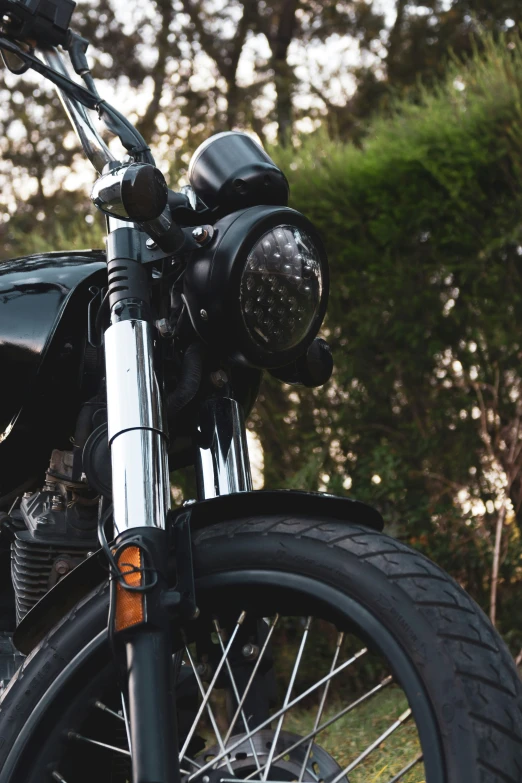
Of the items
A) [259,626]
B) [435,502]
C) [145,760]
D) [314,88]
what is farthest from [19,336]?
[314,88]

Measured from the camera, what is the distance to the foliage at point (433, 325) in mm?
4168

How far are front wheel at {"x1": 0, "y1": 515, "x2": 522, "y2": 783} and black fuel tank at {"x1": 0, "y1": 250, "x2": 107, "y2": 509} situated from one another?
0.49 metres

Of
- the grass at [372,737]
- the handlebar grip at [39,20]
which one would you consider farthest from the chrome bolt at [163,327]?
the grass at [372,737]

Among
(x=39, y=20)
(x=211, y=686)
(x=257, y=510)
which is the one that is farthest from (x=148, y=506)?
(x=39, y=20)

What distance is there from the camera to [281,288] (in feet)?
5.04

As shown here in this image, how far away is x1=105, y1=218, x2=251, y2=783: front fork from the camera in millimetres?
1242

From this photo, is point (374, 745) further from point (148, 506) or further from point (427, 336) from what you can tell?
point (427, 336)

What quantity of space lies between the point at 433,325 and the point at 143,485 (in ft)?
10.2

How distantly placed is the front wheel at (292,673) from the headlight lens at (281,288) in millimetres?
328

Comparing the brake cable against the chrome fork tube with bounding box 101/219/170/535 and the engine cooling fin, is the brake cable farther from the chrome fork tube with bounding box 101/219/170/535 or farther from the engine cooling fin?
the engine cooling fin

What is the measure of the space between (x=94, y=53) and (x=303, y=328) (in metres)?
10.9

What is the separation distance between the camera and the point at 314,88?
10.7 meters

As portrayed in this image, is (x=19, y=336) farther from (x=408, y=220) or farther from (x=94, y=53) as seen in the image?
(x=94, y=53)

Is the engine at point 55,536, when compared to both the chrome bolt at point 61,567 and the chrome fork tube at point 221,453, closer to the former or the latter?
the chrome bolt at point 61,567
